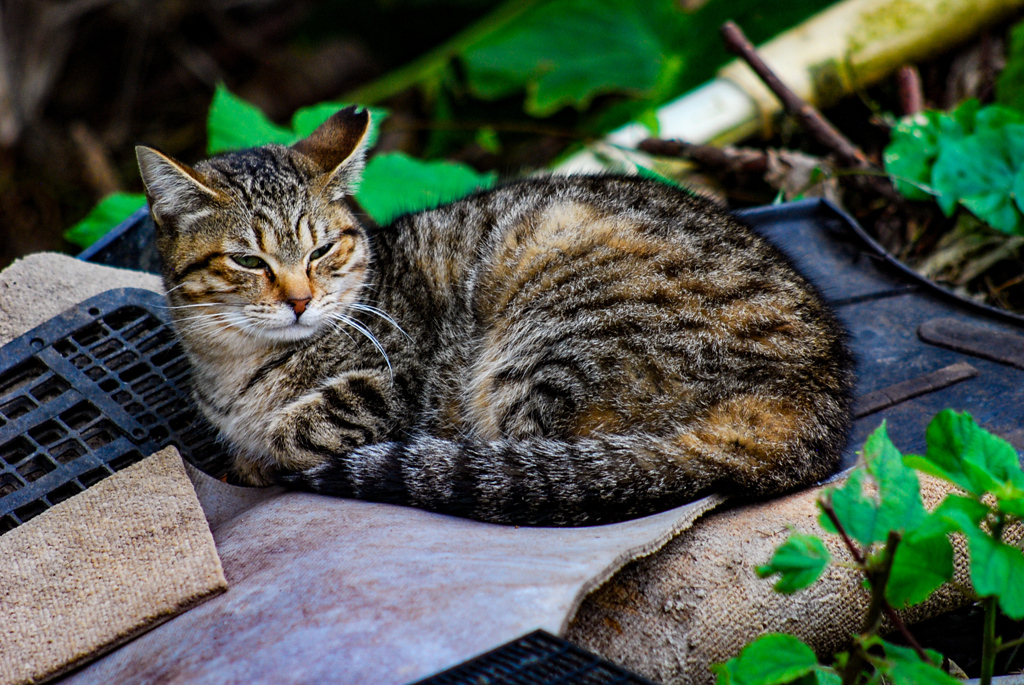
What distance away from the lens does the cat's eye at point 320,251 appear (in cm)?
246

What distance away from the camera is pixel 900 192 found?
335 centimetres

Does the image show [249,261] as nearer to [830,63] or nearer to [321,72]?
[830,63]

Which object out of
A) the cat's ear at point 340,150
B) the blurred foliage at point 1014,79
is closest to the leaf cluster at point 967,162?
the blurred foliage at point 1014,79

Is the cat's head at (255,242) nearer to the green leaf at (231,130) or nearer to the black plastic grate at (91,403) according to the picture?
the black plastic grate at (91,403)

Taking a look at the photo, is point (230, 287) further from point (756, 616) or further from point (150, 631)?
point (756, 616)

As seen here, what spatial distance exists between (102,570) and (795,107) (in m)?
3.28

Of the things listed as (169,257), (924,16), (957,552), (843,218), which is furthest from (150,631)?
(924,16)

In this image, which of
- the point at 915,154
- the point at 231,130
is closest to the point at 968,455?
the point at 915,154

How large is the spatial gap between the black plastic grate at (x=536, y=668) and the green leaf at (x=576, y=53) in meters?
3.57

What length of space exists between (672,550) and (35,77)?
552cm

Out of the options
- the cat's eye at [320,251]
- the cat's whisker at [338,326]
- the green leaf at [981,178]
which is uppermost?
the green leaf at [981,178]

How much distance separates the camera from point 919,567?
4.48ft

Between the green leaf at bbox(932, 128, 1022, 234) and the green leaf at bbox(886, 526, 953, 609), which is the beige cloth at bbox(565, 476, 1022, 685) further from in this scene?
the green leaf at bbox(932, 128, 1022, 234)

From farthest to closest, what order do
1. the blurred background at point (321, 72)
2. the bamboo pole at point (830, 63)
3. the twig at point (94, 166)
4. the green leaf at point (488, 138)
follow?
the twig at point (94, 166) < the green leaf at point (488, 138) < the blurred background at point (321, 72) < the bamboo pole at point (830, 63)
